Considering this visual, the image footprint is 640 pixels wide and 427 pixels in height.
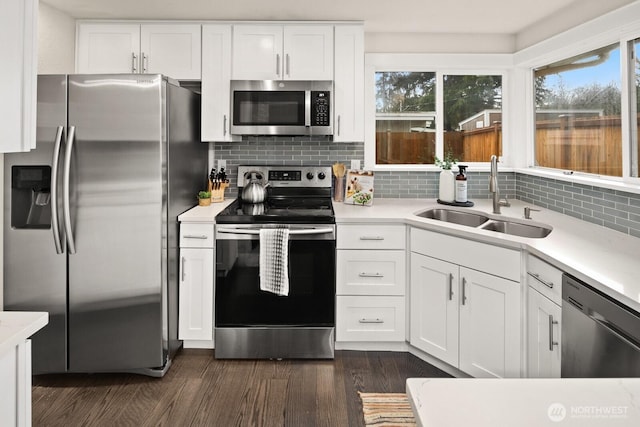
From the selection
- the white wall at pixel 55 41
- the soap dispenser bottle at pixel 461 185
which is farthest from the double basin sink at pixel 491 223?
the white wall at pixel 55 41

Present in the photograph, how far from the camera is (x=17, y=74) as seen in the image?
1063mm

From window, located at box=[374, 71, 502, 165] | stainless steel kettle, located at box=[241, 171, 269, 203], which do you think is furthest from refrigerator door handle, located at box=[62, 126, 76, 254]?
window, located at box=[374, 71, 502, 165]

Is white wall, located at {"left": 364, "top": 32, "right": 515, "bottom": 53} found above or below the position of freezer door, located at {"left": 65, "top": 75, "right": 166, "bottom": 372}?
above

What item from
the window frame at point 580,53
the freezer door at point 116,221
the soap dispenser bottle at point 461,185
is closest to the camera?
the window frame at point 580,53

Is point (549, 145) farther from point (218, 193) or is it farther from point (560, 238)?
point (218, 193)

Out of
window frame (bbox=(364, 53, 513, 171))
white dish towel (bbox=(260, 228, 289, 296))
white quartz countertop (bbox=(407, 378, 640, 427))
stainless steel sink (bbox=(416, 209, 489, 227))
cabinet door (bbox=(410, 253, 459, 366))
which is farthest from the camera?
window frame (bbox=(364, 53, 513, 171))

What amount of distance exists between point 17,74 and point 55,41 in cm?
242

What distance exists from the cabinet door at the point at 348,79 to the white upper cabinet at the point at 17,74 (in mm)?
2415

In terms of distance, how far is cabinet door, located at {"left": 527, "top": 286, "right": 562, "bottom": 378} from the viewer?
196 centimetres

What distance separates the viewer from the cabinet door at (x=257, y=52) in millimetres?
3340

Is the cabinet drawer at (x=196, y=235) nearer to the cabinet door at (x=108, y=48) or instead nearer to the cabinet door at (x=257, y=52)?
the cabinet door at (x=257, y=52)

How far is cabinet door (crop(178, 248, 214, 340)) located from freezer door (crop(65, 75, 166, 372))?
0.25 meters

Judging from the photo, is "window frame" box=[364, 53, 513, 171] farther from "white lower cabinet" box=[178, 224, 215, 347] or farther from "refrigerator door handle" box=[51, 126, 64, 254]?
"refrigerator door handle" box=[51, 126, 64, 254]

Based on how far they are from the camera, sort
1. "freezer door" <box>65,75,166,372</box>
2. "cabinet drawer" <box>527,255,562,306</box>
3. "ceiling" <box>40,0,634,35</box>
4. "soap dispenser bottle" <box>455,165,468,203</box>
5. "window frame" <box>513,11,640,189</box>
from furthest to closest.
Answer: "soap dispenser bottle" <box>455,165,468,203</box> → "ceiling" <box>40,0,634,35</box> → "freezer door" <box>65,75,166,372</box> → "window frame" <box>513,11,640,189</box> → "cabinet drawer" <box>527,255,562,306</box>
